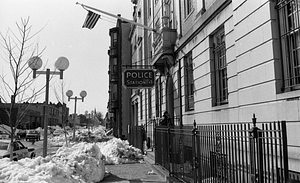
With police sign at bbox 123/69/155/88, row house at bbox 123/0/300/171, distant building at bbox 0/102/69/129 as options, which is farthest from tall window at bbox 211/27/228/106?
police sign at bbox 123/69/155/88

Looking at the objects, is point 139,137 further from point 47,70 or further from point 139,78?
point 47,70

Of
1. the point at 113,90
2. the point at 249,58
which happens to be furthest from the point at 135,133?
the point at 113,90

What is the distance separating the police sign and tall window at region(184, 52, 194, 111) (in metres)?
3.33

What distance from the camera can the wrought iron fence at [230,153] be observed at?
383 centimetres

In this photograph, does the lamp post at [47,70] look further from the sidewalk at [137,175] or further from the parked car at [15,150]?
the parked car at [15,150]

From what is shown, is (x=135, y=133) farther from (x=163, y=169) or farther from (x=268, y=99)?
A: (x=268, y=99)

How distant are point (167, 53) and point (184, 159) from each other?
885cm

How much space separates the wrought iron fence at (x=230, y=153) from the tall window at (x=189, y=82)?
13.5 feet

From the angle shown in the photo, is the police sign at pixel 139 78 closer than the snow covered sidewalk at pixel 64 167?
No

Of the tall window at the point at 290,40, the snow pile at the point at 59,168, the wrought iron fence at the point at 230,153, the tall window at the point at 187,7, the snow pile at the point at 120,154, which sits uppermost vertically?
the tall window at the point at 187,7

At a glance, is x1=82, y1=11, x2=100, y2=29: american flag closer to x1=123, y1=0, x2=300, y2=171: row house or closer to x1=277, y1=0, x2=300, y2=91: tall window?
x1=123, y1=0, x2=300, y2=171: row house

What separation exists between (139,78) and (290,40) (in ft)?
37.4

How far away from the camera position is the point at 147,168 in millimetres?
12016

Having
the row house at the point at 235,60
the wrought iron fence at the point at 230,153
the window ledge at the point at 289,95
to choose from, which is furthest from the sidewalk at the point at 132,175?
the window ledge at the point at 289,95
